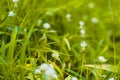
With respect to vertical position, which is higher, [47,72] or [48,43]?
[48,43]

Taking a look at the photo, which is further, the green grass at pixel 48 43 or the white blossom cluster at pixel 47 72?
the green grass at pixel 48 43

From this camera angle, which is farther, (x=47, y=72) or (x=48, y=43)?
(x=48, y=43)

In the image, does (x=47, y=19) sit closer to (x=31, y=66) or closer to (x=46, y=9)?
(x=46, y=9)

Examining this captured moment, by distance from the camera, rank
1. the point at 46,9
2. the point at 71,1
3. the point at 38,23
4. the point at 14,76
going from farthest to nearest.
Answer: the point at 71,1 → the point at 46,9 → the point at 38,23 → the point at 14,76

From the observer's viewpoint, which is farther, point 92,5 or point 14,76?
point 92,5

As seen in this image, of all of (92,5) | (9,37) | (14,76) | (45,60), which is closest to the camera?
(14,76)

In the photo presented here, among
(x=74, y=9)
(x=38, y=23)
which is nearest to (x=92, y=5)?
(x=74, y=9)

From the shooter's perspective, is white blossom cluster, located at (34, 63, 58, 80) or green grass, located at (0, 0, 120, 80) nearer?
white blossom cluster, located at (34, 63, 58, 80)

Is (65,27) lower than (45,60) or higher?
higher
